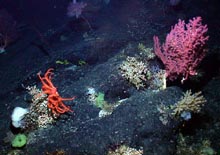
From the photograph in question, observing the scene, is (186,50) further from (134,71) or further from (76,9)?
(76,9)

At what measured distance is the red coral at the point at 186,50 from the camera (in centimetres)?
572

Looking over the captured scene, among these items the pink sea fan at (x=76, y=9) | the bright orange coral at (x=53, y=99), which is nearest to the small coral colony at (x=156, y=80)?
the bright orange coral at (x=53, y=99)

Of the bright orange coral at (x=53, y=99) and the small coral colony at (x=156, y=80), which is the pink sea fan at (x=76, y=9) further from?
the bright orange coral at (x=53, y=99)

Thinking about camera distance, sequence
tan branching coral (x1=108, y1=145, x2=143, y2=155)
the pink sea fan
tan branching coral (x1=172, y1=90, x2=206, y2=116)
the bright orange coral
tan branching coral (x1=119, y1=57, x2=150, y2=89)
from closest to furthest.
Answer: tan branching coral (x1=108, y1=145, x2=143, y2=155) < tan branching coral (x1=172, y1=90, x2=206, y2=116) < the bright orange coral < tan branching coral (x1=119, y1=57, x2=150, y2=89) < the pink sea fan

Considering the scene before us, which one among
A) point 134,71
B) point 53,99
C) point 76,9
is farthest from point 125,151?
point 76,9

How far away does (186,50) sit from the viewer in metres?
5.75

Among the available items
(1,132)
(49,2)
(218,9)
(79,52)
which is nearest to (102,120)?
(1,132)

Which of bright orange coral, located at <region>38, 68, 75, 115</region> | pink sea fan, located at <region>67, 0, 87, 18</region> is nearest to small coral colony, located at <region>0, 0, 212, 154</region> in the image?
bright orange coral, located at <region>38, 68, 75, 115</region>

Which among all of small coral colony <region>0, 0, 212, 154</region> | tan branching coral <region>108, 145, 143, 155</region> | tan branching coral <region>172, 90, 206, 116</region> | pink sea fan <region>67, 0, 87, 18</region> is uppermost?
pink sea fan <region>67, 0, 87, 18</region>

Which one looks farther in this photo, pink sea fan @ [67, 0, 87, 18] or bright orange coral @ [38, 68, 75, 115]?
pink sea fan @ [67, 0, 87, 18]

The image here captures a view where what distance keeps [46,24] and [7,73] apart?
526cm

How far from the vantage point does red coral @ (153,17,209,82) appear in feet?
18.8

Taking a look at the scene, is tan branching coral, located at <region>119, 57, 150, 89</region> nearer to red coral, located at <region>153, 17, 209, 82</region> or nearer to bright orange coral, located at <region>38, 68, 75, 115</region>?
red coral, located at <region>153, 17, 209, 82</region>

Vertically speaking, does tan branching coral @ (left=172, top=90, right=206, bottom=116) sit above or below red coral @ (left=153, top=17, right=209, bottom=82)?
below
